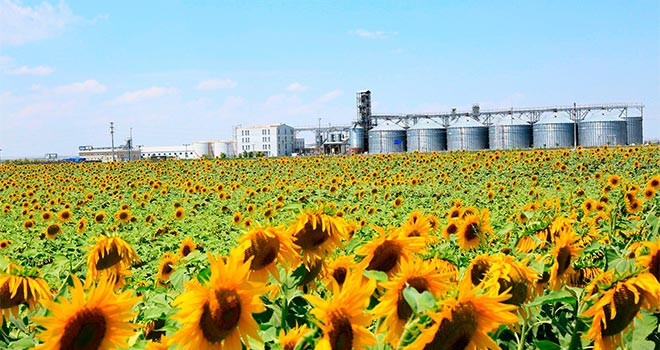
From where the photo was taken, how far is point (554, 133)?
56906mm

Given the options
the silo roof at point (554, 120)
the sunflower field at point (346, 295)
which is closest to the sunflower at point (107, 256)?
the sunflower field at point (346, 295)

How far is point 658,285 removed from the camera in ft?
4.83

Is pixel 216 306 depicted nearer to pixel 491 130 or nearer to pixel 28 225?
pixel 28 225

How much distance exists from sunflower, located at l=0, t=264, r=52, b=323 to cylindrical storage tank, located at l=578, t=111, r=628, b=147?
58234 mm

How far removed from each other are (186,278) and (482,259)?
3.05 feet

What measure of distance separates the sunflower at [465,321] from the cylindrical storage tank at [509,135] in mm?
58004

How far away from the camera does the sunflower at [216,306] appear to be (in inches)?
49.1

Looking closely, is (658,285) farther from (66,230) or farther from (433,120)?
(433,120)

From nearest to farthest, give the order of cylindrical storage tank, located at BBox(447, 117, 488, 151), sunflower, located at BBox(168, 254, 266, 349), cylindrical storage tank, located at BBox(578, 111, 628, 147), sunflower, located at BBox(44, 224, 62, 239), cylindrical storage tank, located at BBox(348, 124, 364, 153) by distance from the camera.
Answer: sunflower, located at BBox(168, 254, 266, 349) < sunflower, located at BBox(44, 224, 62, 239) < cylindrical storage tank, located at BBox(578, 111, 628, 147) < cylindrical storage tank, located at BBox(447, 117, 488, 151) < cylindrical storage tank, located at BBox(348, 124, 364, 153)

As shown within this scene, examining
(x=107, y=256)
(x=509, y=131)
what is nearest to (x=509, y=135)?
(x=509, y=131)

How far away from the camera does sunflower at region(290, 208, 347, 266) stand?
1920mm

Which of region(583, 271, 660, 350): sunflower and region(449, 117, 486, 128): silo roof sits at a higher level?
region(449, 117, 486, 128): silo roof

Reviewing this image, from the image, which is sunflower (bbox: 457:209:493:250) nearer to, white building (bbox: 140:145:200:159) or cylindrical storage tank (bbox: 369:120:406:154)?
cylindrical storage tank (bbox: 369:120:406:154)

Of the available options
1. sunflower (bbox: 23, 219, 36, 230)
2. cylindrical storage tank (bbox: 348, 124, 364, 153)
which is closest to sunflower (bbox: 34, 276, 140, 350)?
sunflower (bbox: 23, 219, 36, 230)
